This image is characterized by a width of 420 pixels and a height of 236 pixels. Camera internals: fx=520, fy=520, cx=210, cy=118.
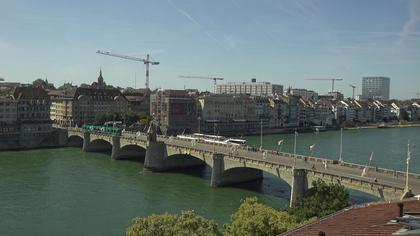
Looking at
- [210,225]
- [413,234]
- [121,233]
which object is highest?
[413,234]

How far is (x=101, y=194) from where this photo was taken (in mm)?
47750

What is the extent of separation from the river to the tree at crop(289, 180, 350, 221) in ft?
35.9

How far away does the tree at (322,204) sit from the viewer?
86.3 feet

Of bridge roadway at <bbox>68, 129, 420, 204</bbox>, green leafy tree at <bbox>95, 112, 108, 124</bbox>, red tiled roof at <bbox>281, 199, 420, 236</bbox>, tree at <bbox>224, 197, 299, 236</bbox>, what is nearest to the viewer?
red tiled roof at <bbox>281, 199, 420, 236</bbox>

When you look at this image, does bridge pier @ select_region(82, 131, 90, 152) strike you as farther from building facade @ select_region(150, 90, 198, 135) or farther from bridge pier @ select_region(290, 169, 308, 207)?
bridge pier @ select_region(290, 169, 308, 207)

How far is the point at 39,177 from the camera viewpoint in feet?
185

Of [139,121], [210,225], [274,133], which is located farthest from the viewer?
[274,133]

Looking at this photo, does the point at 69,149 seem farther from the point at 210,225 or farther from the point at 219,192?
the point at 210,225

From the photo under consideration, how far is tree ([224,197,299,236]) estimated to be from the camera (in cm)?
2303

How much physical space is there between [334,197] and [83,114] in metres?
101

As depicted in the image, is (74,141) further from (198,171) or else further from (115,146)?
(198,171)

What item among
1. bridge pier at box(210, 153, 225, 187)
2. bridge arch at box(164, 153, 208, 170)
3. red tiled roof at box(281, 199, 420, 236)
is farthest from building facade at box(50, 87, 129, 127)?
red tiled roof at box(281, 199, 420, 236)

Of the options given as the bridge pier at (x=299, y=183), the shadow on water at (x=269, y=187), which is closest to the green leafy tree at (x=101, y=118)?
the shadow on water at (x=269, y=187)

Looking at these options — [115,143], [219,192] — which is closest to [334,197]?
[219,192]
